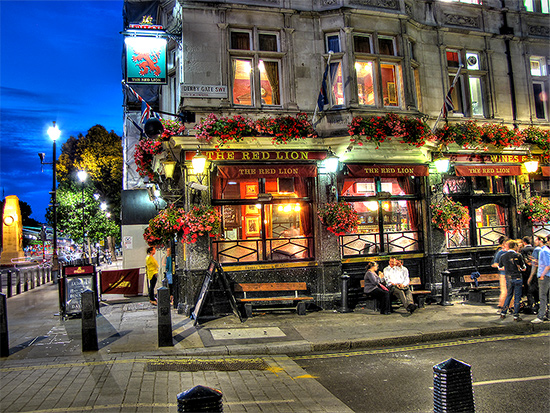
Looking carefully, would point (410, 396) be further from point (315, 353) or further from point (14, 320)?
point (14, 320)

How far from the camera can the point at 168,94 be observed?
14828mm

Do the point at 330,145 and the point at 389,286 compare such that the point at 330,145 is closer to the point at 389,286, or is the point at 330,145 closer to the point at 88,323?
the point at 389,286

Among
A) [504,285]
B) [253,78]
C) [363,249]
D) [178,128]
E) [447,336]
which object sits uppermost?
[253,78]

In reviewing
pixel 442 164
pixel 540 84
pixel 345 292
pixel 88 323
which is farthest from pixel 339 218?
pixel 540 84

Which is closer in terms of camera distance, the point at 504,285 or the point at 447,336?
the point at 447,336

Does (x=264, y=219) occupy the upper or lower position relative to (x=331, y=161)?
lower

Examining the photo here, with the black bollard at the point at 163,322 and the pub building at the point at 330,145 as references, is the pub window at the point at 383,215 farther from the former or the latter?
the black bollard at the point at 163,322

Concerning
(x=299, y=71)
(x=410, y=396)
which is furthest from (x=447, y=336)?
(x=299, y=71)

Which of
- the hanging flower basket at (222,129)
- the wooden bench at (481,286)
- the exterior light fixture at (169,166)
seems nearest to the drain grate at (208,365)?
the exterior light fixture at (169,166)

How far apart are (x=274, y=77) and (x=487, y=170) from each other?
7.79 metres

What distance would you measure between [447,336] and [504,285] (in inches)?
126

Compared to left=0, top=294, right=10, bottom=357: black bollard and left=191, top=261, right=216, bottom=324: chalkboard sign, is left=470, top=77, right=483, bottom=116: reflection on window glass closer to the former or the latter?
left=191, top=261, right=216, bottom=324: chalkboard sign

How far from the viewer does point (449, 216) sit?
13188 millimetres

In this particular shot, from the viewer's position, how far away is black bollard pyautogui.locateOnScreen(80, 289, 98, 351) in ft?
26.8
